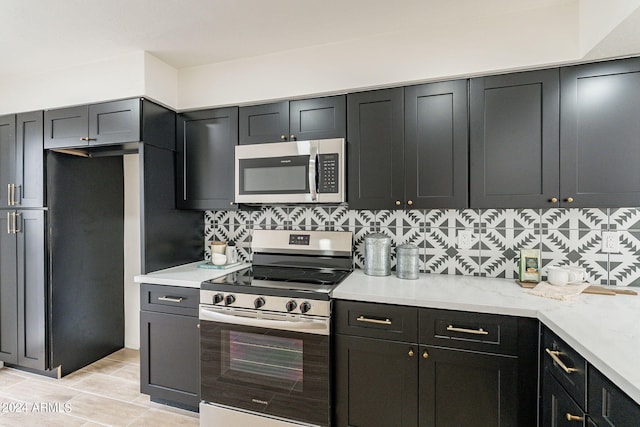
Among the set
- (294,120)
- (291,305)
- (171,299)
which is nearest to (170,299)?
(171,299)

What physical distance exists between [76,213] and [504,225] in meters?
3.39

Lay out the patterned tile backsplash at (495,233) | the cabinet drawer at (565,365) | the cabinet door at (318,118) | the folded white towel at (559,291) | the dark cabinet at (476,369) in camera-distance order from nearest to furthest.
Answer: the cabinet drawer at (565,365) → the dark cabinet at (476,369) → the folded white towel at (559,291) → the patterned tile backsplash at (495,233) → the cabinet door at (318,118)

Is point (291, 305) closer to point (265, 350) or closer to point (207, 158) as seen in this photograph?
point (265, 350)

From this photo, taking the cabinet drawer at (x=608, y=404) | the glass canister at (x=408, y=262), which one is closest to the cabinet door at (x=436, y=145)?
the glass canister at (x=408, y=262)

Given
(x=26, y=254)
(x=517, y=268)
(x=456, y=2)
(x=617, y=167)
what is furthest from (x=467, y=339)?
(x=26, y=254)

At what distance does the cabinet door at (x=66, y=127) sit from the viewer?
2.51 m

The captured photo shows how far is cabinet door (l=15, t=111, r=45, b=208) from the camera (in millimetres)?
2645

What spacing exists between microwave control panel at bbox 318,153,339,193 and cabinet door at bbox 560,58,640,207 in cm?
131

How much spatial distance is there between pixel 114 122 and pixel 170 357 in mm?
1733

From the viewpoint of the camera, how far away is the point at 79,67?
2543mm

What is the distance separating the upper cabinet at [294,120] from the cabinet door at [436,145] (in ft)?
1.54

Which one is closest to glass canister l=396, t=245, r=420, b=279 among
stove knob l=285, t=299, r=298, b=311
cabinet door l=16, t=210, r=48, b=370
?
stove knob l=285, t=299, r=298, b=311

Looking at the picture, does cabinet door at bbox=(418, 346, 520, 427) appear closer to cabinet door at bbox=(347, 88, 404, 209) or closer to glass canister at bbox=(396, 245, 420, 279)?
glass canister at bbox=(396, 245, 420, 279)

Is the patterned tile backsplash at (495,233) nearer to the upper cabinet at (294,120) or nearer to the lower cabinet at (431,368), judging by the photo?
the upper cabinet at (294,120)
